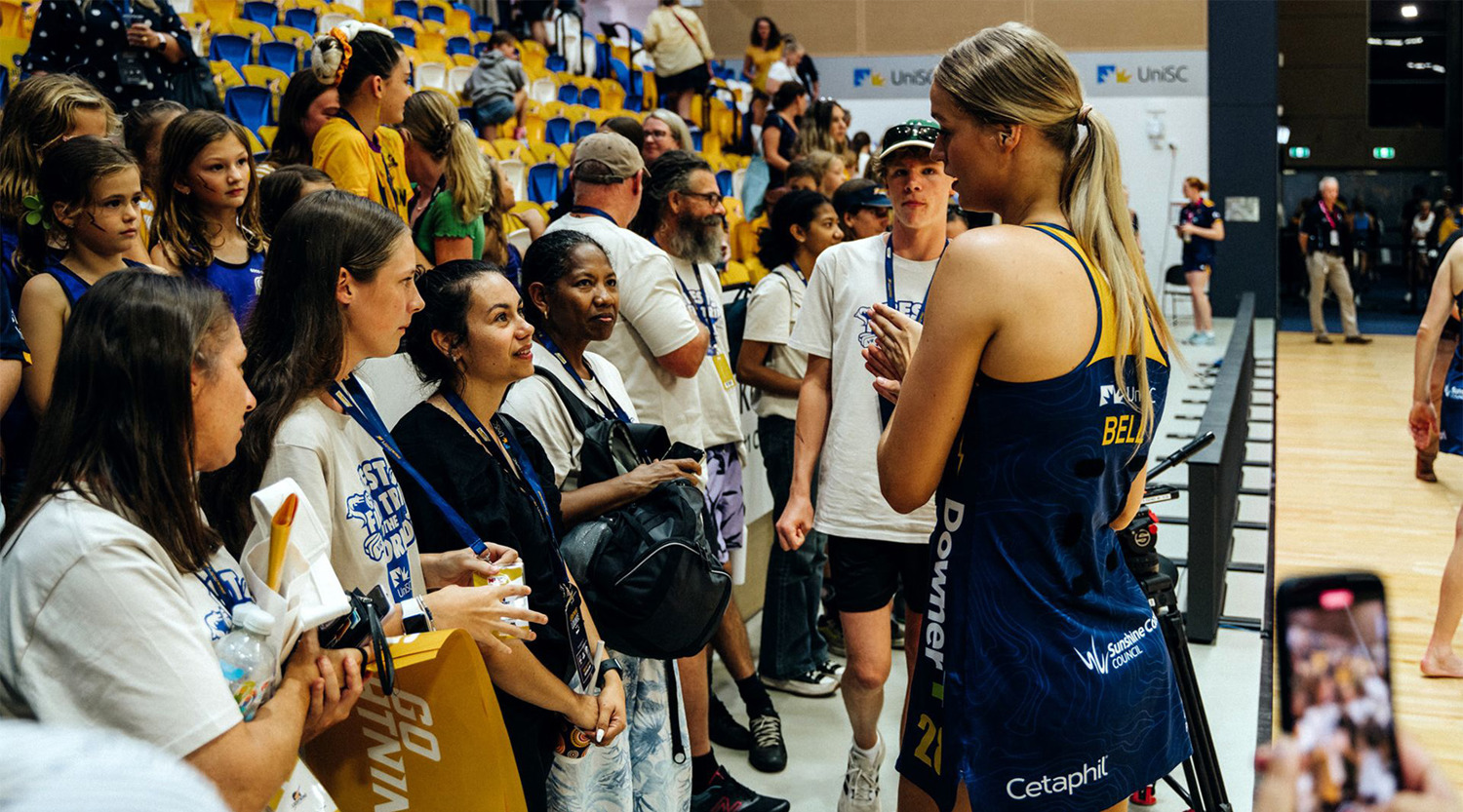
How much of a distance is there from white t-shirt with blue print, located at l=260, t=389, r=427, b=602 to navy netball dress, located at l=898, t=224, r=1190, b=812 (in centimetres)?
84

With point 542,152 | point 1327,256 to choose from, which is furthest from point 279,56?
point 1327,256

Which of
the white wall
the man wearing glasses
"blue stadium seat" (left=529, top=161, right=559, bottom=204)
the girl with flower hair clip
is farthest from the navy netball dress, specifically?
the white wall

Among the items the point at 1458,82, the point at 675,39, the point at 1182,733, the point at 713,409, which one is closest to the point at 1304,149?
the point at 1458,82

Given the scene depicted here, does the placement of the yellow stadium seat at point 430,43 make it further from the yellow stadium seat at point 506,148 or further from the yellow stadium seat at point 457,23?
the yellow stadium seat at point 506,148

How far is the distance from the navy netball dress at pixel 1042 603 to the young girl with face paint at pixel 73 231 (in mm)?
1805

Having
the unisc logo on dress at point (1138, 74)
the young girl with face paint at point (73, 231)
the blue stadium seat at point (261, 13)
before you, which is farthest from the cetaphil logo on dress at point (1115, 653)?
the unisc logo on dress at point (1138, 74)

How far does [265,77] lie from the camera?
7762mm

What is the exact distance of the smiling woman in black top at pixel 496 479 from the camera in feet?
6.95

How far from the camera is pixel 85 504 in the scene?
1.34m

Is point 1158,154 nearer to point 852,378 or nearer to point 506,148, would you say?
point 506,148

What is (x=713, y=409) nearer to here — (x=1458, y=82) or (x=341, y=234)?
(x=341, y=234)

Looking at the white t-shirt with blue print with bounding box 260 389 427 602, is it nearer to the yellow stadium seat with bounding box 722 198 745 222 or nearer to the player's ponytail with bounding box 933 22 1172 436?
the player's ponytail with bounding box 933 22 1172 436

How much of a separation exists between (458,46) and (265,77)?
11.0 ft

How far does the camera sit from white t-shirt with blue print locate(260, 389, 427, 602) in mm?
1843
